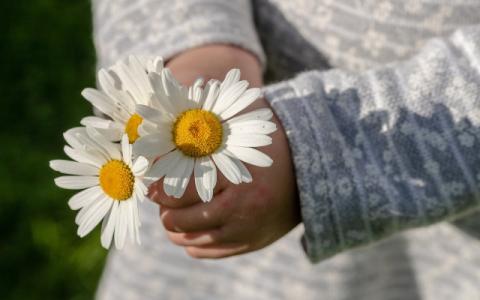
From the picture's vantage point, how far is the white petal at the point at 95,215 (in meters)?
0.45

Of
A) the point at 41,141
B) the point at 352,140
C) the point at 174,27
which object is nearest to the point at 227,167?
the point at 352,140

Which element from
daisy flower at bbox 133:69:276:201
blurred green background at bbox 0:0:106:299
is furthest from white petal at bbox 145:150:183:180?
blurred green background at bbox 0:0:106:299

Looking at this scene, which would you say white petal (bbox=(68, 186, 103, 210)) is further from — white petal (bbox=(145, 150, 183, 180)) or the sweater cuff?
the sweater cuff

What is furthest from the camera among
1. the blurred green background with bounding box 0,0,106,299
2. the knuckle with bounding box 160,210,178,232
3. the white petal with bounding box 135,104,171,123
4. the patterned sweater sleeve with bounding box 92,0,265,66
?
the blurred green background with bounding box 0,0,106,299

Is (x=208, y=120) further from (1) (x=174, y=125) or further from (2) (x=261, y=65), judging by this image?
(2) (x=261, y=65)

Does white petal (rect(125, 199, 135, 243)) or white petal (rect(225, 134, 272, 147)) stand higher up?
white petal (rect(225, 134, 272, 147))

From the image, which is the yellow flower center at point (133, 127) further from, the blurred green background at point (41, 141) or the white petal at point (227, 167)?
the blurred green background at point (41, 141)

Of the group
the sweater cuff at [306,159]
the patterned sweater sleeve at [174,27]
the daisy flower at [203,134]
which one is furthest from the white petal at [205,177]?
the patterned sweater sleeve at [174,27]

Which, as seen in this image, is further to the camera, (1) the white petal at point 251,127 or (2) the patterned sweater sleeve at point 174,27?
(2) the patterned sweater sleeve at point 174,27

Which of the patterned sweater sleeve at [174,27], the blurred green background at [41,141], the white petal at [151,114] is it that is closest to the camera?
the white petal at [151,114]

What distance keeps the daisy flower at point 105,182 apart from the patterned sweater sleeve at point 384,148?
0.15 metres

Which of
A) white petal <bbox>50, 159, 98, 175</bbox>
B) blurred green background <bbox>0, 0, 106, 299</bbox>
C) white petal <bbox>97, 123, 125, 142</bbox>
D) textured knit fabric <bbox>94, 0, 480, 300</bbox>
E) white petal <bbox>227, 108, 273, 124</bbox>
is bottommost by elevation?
blurred green background <bbox>0, 0, 106, 299</bbox>

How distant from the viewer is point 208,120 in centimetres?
43

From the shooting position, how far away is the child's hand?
0.50 metres
